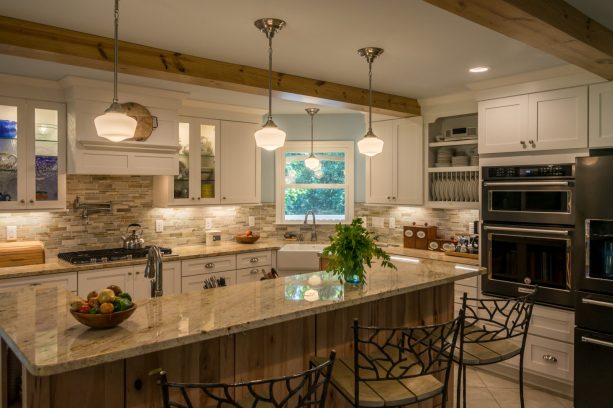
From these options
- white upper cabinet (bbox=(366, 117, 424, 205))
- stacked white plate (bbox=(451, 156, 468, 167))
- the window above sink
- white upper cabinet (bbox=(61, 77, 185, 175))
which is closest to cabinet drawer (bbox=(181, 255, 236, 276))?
white upper cabinet (bbox=(61, 77, 185, 175))

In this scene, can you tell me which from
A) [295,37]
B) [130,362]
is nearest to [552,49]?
[295,37]

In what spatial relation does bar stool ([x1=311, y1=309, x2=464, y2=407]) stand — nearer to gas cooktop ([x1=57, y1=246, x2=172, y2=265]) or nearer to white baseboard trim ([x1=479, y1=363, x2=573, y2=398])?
white baseboard trim ([x1=479, y1=363, x2=573, y2=398])

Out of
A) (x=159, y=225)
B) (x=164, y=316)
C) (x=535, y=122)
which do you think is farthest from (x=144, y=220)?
(x=535, y=122)

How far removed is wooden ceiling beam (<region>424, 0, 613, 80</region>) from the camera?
2.02 m

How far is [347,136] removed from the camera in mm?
5656

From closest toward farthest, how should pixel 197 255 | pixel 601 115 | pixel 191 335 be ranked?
pixel 191 335 < pixel 601 115 < pixel 197 255

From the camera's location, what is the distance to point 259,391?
7.14 feet

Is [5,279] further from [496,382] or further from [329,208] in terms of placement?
[496,382]

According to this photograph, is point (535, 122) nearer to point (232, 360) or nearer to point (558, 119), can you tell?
point (558, 119)

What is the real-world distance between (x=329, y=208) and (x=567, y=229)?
2864 mm

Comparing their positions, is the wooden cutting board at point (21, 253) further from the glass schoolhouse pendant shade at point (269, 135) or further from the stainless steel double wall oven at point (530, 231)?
the stainless steel double wall oven at point (530, 231)

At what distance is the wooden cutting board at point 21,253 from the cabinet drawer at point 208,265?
120 centimetres

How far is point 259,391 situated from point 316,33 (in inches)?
79.3

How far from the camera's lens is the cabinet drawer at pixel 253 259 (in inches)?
193
